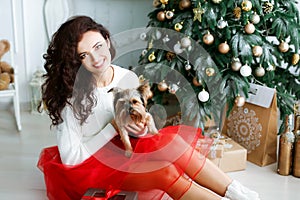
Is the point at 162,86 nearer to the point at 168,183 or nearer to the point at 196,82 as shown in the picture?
the point at 196,82

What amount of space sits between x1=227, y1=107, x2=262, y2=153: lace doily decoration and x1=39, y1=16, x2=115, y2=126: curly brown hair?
3.35ft

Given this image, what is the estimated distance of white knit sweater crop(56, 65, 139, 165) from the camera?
1453 mm

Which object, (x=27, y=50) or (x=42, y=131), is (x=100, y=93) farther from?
(x=27, y=50)

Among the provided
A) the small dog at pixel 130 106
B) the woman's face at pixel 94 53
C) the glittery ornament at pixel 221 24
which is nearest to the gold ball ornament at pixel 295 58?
the glittery ornament at pixel 221 24

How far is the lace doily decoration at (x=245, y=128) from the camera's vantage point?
84.6 inches

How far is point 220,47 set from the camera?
1976 millimetres

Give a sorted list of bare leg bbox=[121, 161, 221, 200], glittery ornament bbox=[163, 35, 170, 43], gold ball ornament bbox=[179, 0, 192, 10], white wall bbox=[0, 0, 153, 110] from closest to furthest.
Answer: bare leg bbox=[121, 161, 221, 200] < glittery ornament bbox=[163, 35, 170, 43] < gold ball ornament bbox=[179, 0, 192, 10] < white wall bbox=[0, 0, 153, 110]

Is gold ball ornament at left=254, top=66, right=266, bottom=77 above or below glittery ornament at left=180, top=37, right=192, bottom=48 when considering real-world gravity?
below

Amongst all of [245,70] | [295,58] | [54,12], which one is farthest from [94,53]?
[54,12]

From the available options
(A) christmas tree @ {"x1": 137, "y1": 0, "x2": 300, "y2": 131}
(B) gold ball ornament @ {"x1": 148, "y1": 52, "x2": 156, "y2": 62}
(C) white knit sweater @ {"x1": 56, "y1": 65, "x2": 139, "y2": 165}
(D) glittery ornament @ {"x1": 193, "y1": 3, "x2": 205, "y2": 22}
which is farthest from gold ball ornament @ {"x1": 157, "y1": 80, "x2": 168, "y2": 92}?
(D) glittery ornament @ {"x1": 193, "y1": 3, "x2": 205, "y2": 22}

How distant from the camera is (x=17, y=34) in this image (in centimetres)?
295

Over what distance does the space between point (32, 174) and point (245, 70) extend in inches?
47.6

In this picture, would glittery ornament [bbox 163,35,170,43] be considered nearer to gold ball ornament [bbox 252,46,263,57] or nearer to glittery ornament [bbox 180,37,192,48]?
glittery ornament [bbox 180,37,192,48]

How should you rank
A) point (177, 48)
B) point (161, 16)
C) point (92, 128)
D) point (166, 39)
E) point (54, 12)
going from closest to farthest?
1. point (92, 128)
2. point (166, 39)
3. point (177, 48)
4. point (161, 16)
5. point (54, 12)
